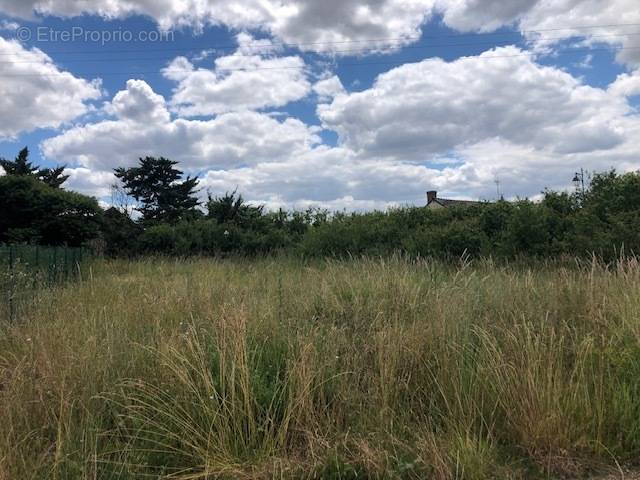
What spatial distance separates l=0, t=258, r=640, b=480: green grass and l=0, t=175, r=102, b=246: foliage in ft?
59.7

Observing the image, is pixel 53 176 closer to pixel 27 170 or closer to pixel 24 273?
pixel 27 170

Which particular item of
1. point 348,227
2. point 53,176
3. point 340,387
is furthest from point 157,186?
point 340,387

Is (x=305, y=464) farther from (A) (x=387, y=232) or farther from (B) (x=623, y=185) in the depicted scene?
(A) (x=387, y=232)

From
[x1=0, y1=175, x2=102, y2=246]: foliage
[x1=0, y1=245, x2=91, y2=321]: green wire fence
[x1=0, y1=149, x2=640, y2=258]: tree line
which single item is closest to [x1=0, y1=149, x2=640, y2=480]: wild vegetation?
[x1=0, y1=245, x2=91, y2=321]: green wire fence

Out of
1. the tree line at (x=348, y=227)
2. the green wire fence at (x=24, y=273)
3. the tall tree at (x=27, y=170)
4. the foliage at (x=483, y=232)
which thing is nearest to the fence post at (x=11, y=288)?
the green wire fence at (x=24, y=273)

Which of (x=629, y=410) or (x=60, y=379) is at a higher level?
(x=60, y=379)

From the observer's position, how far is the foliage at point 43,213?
21.2m

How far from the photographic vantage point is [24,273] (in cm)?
834

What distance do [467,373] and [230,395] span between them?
76.1 inches

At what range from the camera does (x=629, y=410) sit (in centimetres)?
364

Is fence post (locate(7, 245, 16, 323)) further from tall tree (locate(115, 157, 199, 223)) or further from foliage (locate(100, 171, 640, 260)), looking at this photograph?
tall tree (locate(115, 157, 199, 223))

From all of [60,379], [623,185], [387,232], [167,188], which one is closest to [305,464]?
[60,379]

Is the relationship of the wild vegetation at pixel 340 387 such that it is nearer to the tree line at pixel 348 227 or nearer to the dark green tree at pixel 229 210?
the tree line at pixel 348 227

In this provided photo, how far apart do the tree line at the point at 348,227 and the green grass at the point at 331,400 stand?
480 cm
